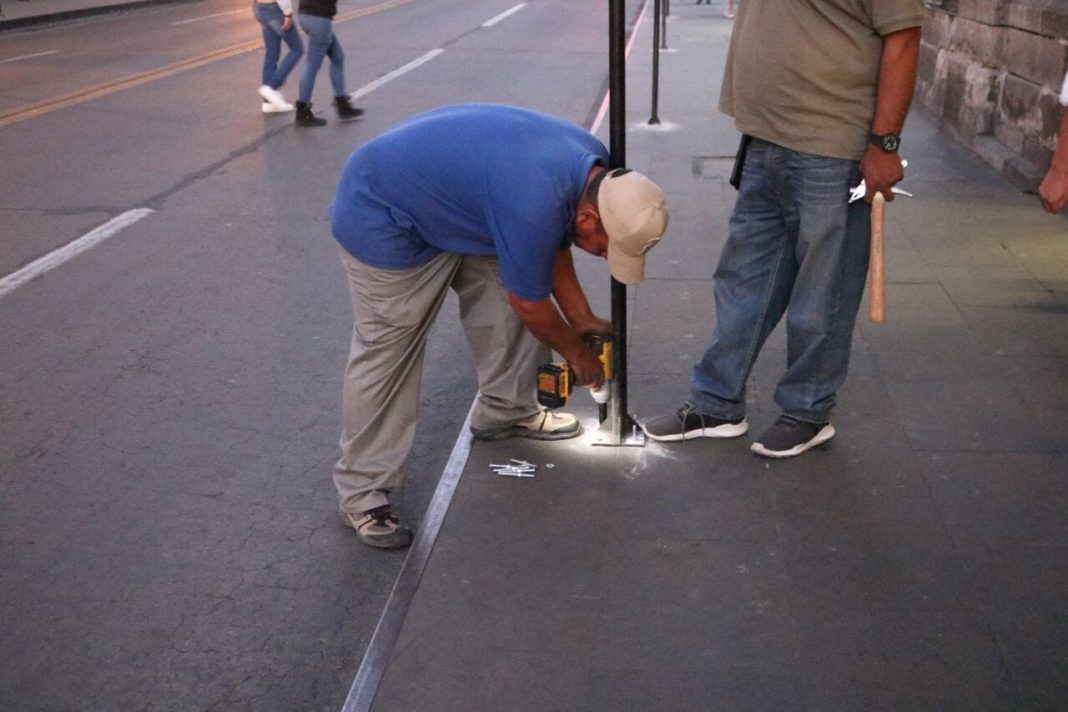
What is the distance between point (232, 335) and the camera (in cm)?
600

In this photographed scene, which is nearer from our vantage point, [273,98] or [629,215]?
[629,215]

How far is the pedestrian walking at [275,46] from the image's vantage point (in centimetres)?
1220

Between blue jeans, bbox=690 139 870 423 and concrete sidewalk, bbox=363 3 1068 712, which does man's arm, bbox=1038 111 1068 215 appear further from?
concrete sidewalk, bbox=363 3 1068 712

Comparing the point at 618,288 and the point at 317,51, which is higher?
the point at 618,288

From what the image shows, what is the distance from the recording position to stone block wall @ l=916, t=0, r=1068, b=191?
26.6ft

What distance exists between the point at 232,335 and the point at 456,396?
1.37m

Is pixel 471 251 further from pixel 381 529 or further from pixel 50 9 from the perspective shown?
pixel 50 9

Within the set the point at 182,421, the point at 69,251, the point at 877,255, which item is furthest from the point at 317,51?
the point at 877,255

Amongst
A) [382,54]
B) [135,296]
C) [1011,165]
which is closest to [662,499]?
[135,296]

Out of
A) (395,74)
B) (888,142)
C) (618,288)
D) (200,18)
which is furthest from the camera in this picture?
(200,18)

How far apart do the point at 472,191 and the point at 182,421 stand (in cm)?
211

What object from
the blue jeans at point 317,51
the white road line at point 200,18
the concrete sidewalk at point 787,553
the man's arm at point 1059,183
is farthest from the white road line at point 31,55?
the man's arm at point 1059,183

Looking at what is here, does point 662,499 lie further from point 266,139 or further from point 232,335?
point 266,139

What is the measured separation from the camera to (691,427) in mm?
4543
